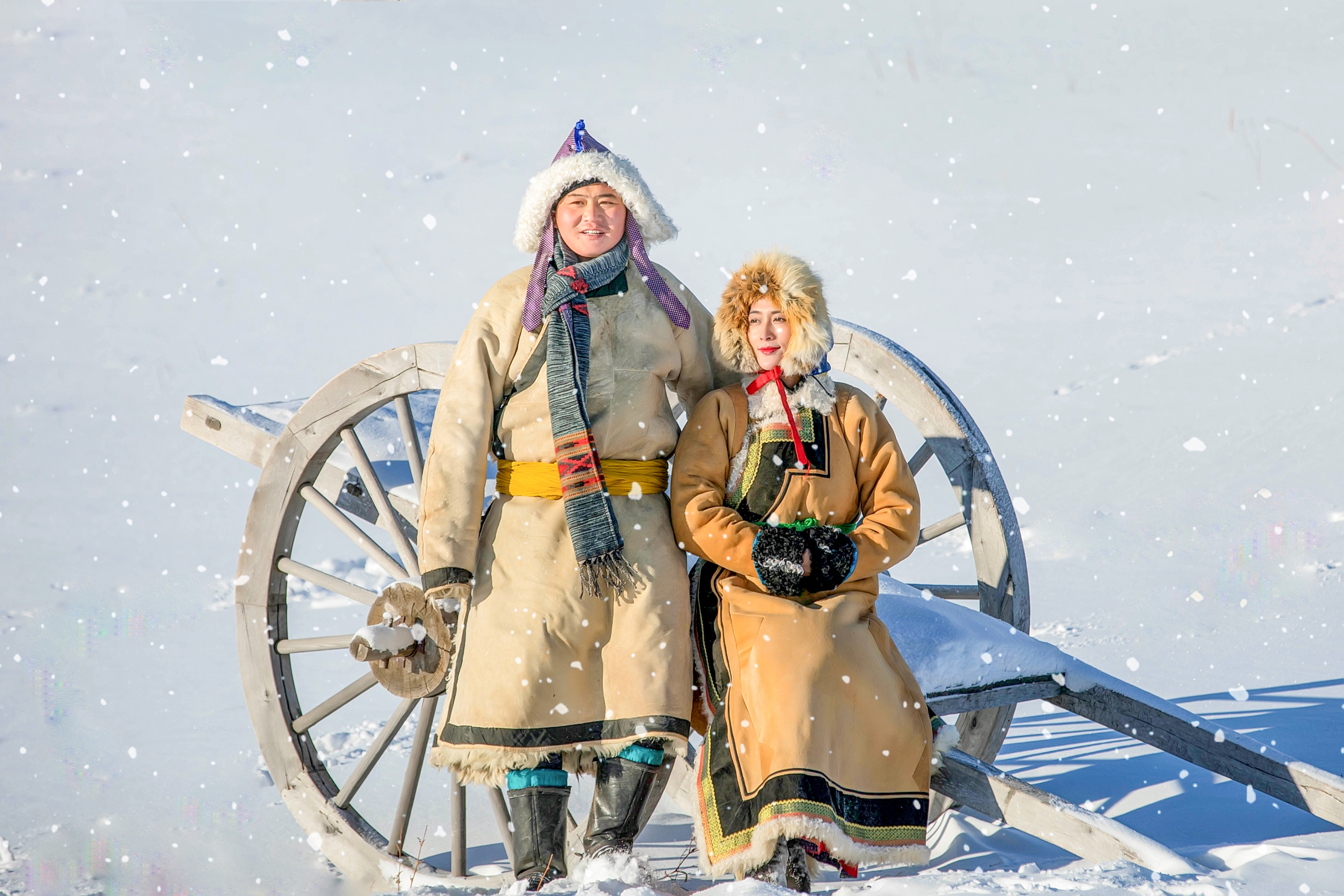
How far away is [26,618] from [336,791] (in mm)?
4199

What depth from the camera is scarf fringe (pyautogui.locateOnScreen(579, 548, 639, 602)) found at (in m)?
2.48

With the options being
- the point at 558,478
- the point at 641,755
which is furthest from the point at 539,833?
the point at 558,478

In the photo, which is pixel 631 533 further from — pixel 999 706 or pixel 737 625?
pixel 999 706

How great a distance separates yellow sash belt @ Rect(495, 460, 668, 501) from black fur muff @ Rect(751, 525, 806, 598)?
12.5 inches

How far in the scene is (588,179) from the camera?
2664 mm

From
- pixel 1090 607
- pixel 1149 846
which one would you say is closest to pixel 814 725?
pixel 1149 846

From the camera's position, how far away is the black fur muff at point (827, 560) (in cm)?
245

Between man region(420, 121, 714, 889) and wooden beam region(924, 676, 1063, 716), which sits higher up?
man region(420, 121, 714, 889)

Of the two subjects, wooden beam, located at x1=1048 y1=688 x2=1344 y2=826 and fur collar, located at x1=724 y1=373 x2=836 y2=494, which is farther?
wooden beam, located at x1=1048 y1=688 x2=1344 y2=826

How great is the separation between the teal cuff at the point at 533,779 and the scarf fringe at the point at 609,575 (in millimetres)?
405

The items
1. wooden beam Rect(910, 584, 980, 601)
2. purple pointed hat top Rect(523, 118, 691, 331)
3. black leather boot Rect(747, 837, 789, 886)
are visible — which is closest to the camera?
black leather boot Rect(747, 837, 789, 886)

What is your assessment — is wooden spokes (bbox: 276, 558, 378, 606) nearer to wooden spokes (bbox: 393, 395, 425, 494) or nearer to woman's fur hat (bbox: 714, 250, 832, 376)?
wooden spokes (bbox: 393, 395, 425, 494)

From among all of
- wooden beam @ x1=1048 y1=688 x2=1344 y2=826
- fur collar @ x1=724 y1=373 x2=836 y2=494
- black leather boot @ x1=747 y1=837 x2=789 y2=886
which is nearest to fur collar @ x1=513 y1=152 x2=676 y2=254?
fur collar @ x1=724 y1=373 x2=836 y2=494

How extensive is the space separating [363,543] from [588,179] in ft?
4.49
